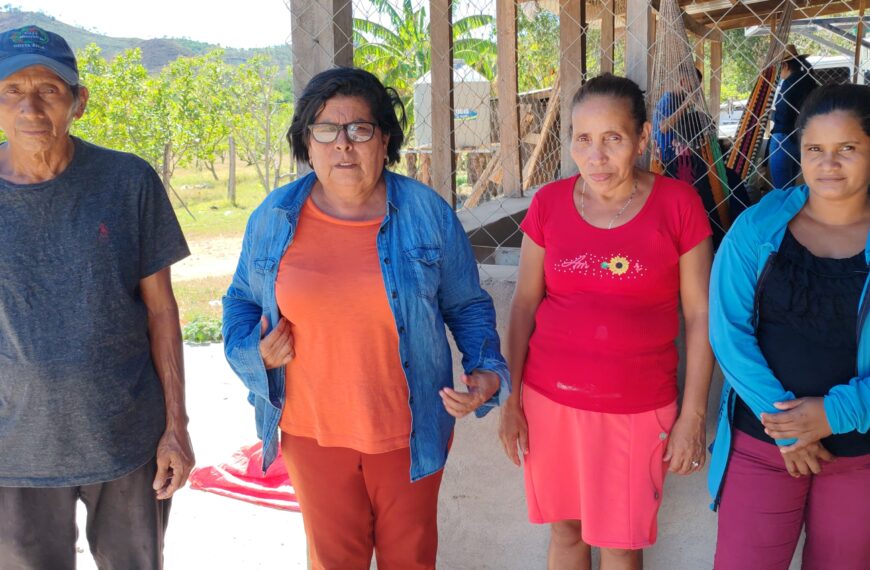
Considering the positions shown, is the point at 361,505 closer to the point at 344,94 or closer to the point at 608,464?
the point at 608,464

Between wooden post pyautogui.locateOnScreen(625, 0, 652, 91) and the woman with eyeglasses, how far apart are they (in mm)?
860

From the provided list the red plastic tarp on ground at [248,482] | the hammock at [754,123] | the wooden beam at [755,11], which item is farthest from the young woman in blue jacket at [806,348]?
the wooden beam at [755,11]

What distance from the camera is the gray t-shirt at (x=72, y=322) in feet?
6.30

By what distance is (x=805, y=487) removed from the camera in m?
2.03

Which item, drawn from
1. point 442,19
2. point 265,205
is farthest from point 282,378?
point 442,19

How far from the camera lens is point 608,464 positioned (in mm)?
2229

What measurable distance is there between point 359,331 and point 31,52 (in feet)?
3.42

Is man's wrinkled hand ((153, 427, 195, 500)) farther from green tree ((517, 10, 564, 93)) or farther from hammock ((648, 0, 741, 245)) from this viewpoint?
green tree ((517, 10, 564, 93))

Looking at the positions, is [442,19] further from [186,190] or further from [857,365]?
[186,190]

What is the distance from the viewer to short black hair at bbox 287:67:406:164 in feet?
6.53

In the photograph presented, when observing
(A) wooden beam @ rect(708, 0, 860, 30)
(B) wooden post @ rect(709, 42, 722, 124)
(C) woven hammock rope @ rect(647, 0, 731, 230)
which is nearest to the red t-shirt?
(C) woven hammock rope @ rect(647, 0, 731, 230)

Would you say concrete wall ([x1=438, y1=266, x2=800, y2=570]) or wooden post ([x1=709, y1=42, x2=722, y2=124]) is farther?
wooden post ([x1=709, y1=42, x2=722, y2=124])

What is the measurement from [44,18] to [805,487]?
5598 cm

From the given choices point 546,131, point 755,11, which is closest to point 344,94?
point 546,131
